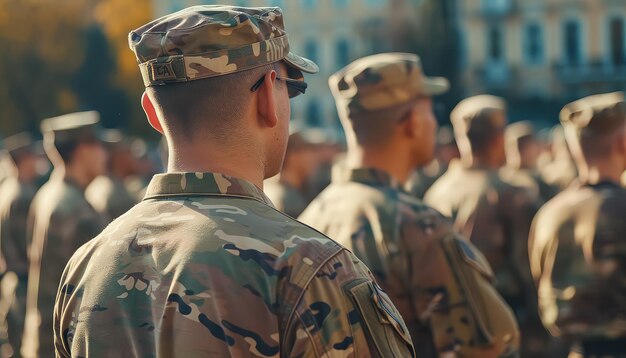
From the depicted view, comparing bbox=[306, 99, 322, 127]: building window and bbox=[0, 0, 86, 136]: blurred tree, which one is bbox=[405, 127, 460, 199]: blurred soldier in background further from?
bbox=[306, 99, 322, 127]: building window

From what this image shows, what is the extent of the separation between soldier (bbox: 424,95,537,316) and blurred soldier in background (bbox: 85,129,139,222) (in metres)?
3.61

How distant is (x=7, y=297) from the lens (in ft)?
36.1

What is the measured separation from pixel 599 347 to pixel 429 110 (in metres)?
1.79

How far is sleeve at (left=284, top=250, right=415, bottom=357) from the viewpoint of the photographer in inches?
108

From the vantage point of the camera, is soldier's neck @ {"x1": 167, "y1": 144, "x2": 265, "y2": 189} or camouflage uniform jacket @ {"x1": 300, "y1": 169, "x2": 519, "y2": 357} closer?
soldier's neck @ {"x1": 167, "y1": 144, "x2": 265, "y2": 189}

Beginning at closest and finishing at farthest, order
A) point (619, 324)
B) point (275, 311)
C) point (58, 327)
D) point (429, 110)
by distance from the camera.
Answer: point (275, 311)
point (58, 327)
point (429, 110)
point (619, 324)

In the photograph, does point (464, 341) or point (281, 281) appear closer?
point (281, 281)

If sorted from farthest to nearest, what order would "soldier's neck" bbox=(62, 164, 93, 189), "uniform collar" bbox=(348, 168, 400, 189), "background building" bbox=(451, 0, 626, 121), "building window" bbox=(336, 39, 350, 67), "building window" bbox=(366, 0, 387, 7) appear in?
1. "building window" bbox=(336, 39, 350, 67)
2. "building window" bbox=(366, 0, 387, 7)
3. "background building" bbox=(451, 0, 626, 121)
4. "soldier's neck" bbox=(62, 164, 93, 189)
5. "uniform collar" bbox=(348, 168, 400, 189)

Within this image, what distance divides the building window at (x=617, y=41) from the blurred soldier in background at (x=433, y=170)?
4449cm

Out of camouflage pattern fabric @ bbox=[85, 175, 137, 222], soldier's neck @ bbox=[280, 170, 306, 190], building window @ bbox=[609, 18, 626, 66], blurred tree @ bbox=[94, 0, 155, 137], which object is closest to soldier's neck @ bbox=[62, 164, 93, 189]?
camouflage pattern fabric @ bbox=[85, 175, 137, 222]

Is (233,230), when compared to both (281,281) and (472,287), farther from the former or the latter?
(472,287)

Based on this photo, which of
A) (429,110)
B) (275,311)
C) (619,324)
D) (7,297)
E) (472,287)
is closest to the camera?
(275,311)

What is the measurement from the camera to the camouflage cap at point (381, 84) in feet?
17.7

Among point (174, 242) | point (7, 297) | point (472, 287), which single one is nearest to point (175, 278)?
point (174, 242)
